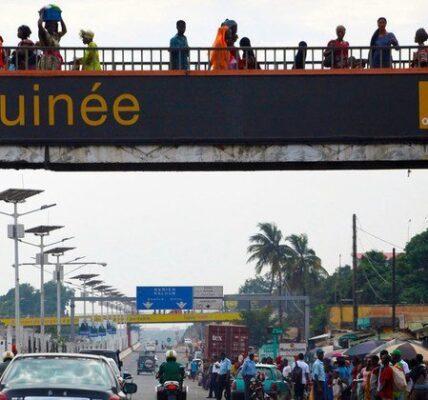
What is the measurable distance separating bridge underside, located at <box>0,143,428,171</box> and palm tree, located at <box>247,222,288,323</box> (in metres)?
135

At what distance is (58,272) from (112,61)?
79.2m

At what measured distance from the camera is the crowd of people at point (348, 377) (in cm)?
2869

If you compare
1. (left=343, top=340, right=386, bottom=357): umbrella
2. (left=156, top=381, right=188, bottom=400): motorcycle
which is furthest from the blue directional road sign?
(left=156, top=381, right=188, bottom=400): motorcycle

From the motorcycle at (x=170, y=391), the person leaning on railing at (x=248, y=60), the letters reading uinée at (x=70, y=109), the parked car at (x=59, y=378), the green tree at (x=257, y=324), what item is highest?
the person leaning on railing at (x=248, y=60)

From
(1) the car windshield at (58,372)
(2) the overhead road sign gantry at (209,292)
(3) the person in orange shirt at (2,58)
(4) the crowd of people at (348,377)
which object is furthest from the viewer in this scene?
(2) the overhead road sign gantry at (209,292)

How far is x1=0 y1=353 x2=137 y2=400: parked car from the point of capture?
18.5 meters

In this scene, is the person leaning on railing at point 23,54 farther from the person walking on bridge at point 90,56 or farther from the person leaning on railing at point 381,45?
the person leaning on railing at point 381,45

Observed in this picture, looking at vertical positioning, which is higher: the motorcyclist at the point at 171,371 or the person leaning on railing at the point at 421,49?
the person leaning on railing at the point at 421,49

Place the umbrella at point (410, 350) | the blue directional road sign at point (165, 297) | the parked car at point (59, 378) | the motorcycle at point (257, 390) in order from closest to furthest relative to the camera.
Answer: the parked car at point (59, 378) → the motorcycle at point (257, 390) → the umbrella at point (410, 350) → the blue directional road sign at point (165, 297)

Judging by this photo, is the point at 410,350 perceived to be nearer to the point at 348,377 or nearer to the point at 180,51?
the point at 348,377

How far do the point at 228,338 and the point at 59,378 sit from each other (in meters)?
57.1

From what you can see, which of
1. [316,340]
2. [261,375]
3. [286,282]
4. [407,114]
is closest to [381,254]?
[286,282]

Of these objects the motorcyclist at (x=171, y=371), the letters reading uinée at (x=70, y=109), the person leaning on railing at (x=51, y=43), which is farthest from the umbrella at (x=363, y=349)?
the person leaning on railing at (x=51, y=43)

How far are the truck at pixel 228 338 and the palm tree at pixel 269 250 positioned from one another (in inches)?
3474
